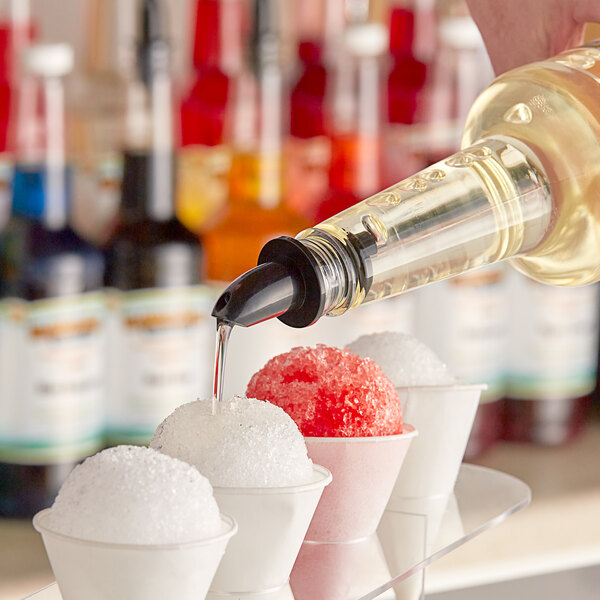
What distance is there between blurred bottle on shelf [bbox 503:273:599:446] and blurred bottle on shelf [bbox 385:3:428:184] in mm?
124

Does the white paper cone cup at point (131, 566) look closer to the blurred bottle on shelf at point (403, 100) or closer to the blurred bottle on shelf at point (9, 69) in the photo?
the blurred bottle on shelf at point (9, 69)

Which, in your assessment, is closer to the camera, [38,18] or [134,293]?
[134,293]

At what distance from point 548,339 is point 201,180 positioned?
0.28 m

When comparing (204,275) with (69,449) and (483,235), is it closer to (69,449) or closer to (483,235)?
(69,449)

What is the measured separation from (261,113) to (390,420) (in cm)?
44

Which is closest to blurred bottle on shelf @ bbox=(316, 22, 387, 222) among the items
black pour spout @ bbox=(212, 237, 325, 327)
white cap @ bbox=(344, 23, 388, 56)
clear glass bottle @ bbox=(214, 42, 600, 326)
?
white cap @ bbox=(344, 23, 388, 56)

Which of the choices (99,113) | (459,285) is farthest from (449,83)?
(99,113)

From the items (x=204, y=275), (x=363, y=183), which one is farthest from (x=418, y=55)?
(x=204, y=275)

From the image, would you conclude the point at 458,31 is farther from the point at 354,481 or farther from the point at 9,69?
the point at 354,481

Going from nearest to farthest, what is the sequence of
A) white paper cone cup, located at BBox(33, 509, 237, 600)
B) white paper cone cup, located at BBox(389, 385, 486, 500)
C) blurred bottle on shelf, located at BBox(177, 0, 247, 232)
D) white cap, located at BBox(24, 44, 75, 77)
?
1. white paper cone cup, located at BBox(33, 509, 237, 600)
2. white paper cone cup, located at BBox(389, 385, 486, 500)
3. white cap, located at BBox(24, 44, 75, 77)
4. blurred bottle on shelf, located at BBox(177, 0, 247, 232)

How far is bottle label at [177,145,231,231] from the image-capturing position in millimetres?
773

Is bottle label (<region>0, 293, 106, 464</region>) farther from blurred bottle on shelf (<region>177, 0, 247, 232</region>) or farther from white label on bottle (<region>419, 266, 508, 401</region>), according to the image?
white label on bottle (<region>419, 266, 508, 401</region>)

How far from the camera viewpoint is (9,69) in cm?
73

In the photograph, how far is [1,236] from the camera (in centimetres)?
65
